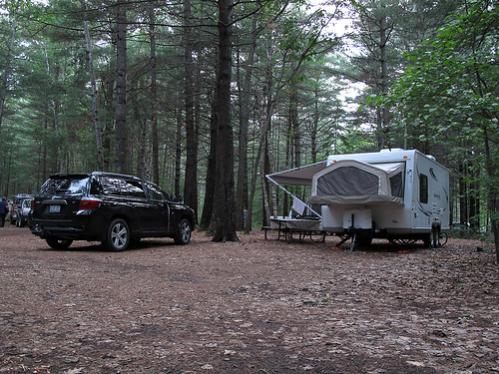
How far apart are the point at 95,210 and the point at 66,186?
963mm

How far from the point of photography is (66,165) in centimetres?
3828

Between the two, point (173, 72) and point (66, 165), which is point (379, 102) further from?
point (66, 165)

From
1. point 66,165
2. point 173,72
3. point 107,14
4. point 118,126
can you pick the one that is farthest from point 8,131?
point 107,14

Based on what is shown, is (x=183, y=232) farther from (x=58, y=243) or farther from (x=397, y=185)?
(x=397, y=185)

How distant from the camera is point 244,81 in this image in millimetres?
20562

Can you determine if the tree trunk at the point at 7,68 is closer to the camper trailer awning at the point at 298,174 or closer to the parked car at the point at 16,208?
the parked car at the point at 16,208

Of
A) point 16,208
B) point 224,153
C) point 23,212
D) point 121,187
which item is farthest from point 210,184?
point 16,208

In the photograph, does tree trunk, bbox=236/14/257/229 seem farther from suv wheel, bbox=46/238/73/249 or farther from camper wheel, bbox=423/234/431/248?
suv wheel, bbox=46/238/73/249

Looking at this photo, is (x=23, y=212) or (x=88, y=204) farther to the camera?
(x=23, y=212)

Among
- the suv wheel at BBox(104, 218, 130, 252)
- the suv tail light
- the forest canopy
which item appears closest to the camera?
the forest canopy

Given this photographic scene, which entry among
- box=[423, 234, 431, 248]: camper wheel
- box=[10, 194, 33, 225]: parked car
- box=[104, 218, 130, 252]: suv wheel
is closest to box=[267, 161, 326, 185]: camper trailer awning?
box=[423, 234, 431, 248]: camper wheel

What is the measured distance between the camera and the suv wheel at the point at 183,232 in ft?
41.0

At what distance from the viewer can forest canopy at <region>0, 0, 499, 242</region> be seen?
8172 mm

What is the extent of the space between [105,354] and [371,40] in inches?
786
